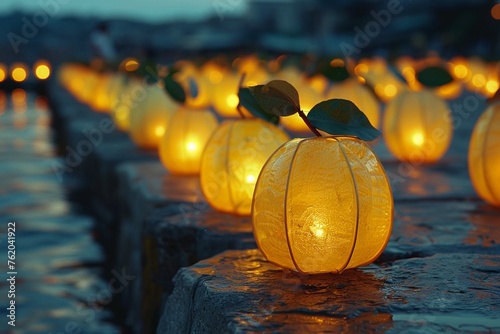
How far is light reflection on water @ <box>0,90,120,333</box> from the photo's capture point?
4.33 metres

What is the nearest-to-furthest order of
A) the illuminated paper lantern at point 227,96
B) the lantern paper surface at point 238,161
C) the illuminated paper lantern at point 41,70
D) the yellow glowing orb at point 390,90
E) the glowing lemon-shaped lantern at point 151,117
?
the lantern paper surface at point 238,161, the glowing lemon-shaped lantern at point 151,117, the illuminated paper lantern at point 227,96, the yellow glowing orb at point 390,90, the illuminated paper lantern at point 41,70

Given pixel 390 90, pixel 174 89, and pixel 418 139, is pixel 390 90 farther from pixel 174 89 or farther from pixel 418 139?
pixel 174 89

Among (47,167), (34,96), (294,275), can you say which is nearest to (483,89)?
(47,167)

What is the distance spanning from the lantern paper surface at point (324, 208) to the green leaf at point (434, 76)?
2.31m

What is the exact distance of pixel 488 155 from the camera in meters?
3.48

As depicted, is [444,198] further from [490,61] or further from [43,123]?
[43,123]

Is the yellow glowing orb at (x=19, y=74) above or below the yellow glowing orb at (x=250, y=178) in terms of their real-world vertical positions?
above

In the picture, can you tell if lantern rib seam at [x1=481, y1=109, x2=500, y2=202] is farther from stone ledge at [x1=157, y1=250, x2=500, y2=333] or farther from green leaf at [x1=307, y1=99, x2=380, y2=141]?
green leaf at [x1=307, y1=99, x2=380, y2=141]

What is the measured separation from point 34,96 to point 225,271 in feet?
68.2

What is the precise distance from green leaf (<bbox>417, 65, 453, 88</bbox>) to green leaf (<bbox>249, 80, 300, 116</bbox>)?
7.75 ft

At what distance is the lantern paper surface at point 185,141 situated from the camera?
4.55m

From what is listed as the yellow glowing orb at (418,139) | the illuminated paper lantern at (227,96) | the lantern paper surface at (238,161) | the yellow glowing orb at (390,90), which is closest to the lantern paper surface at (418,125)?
the yellow glowing orb at (418,139)

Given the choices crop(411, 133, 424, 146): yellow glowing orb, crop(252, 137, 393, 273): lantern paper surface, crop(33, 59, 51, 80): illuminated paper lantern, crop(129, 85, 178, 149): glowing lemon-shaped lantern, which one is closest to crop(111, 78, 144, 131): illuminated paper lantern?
crop(129, 85, 178, 149): glowing lemon-shaped lantern

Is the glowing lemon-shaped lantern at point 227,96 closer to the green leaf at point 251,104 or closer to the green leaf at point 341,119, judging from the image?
the green leaf at point 251,104
